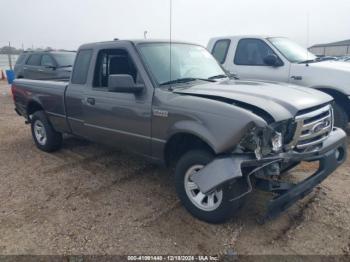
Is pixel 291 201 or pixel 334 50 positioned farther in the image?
pixel 334 50

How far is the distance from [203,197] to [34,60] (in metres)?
10.2

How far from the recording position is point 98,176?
472 centimetres

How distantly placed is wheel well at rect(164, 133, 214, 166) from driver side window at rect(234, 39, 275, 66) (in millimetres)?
3669

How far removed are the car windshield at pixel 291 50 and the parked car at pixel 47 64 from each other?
246 inches

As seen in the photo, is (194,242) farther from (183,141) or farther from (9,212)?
(9,212)

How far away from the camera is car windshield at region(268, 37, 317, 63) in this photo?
6.49 m

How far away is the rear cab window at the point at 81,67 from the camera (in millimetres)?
4723

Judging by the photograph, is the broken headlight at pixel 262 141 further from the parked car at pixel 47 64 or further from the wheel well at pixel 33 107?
the parked car at pixel 47 64

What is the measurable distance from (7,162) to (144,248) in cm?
352

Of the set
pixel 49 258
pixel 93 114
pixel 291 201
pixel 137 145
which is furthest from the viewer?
pixel 93 114

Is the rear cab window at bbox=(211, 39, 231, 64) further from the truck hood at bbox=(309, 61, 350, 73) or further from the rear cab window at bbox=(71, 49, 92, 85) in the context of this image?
the rear cab window at bbox=(71, 49, 92, 85)

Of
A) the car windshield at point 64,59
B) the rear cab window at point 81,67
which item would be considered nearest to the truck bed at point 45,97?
the rear cab window at point 81,67

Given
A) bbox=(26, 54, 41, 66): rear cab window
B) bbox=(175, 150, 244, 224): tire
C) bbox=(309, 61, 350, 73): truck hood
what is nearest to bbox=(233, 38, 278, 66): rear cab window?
bbox=(309, 61, 350, 73): truck hood

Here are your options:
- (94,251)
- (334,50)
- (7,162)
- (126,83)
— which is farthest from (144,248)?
(334,50)
